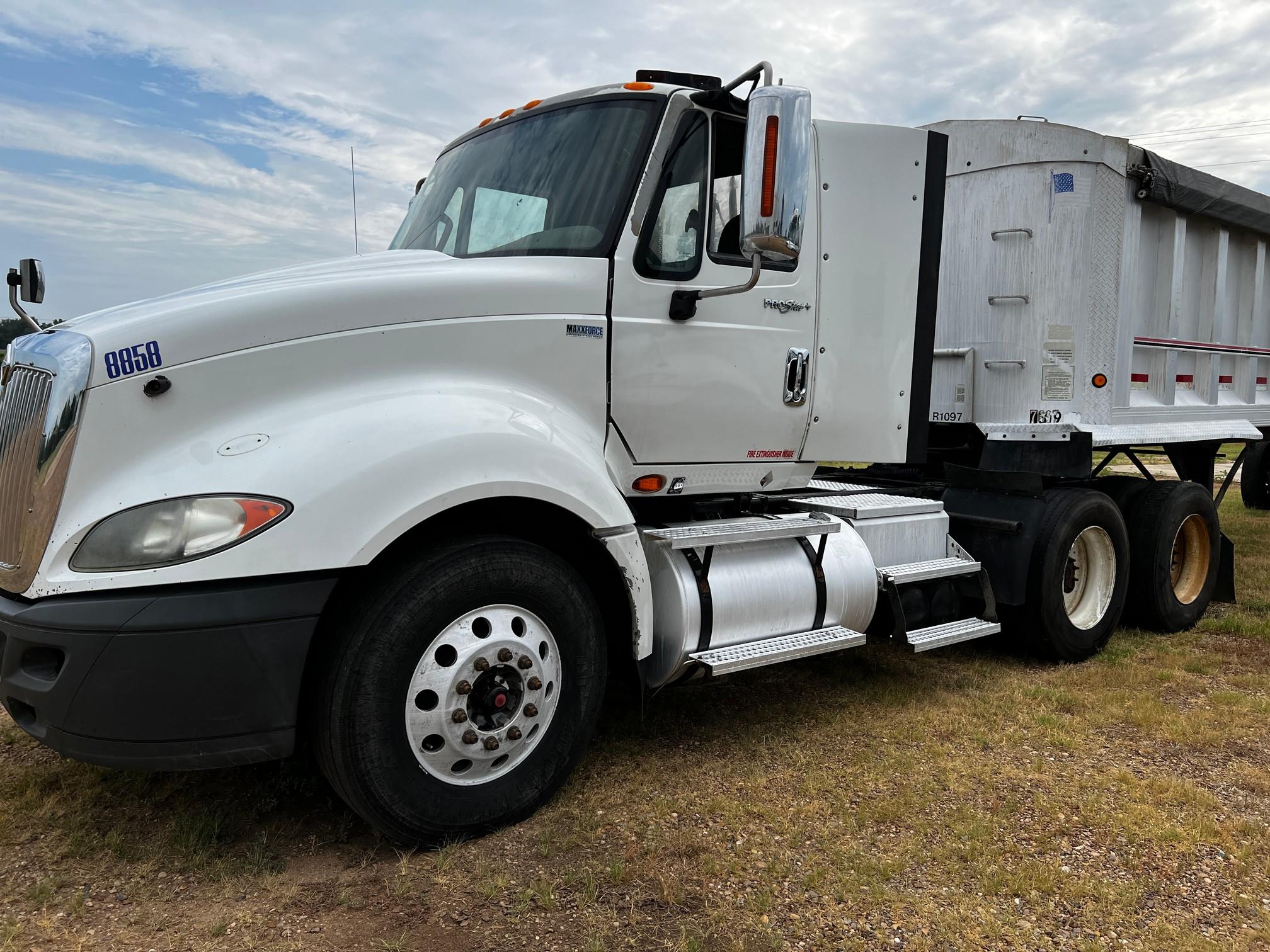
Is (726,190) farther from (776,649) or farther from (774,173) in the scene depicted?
(776,649)

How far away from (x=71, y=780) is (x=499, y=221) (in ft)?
9.22

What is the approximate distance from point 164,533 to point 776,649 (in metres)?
2.41

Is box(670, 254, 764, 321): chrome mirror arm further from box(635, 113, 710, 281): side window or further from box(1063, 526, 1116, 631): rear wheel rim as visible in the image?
box(1063, 526, 1116, 631): rear wheel rim

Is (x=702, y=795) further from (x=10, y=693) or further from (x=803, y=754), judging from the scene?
(x=10, y=693)

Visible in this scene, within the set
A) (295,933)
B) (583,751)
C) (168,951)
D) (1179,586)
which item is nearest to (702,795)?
(583,751)

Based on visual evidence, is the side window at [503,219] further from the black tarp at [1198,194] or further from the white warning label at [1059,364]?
the black tarp at [1198,194]

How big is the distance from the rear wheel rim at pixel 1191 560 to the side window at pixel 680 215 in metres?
4.65

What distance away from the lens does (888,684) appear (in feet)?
16.5

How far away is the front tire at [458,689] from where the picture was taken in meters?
2.95

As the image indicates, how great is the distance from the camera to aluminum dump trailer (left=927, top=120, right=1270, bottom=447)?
18.1 ft

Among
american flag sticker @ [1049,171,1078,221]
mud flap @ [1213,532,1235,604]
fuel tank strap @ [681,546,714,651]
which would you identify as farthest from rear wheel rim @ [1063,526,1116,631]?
fuel tank strap @ [681,546,714,651]

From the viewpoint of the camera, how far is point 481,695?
316 centimetres

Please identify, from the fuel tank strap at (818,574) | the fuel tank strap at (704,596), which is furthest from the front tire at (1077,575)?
the fuel tank strap at (704,596)

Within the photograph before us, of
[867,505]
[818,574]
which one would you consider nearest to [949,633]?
[867,505]
